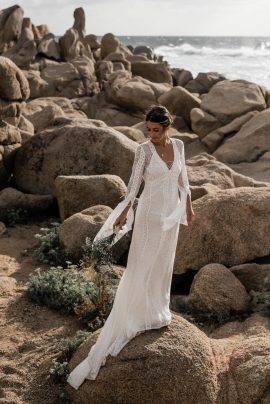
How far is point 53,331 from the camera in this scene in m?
8.52

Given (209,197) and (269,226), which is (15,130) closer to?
(209,197)

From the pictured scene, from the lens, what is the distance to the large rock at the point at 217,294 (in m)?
9.13

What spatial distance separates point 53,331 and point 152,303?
205cm

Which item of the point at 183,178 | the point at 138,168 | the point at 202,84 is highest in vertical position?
the point at 138,168

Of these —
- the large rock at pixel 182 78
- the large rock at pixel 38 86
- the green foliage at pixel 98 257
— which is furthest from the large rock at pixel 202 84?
the green foliage at pixel 98 257

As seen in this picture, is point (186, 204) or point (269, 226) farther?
point (269, 226)

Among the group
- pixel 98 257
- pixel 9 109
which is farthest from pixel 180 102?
pixel 98 257

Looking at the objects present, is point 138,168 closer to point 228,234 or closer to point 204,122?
point 228,234

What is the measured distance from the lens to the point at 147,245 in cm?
692

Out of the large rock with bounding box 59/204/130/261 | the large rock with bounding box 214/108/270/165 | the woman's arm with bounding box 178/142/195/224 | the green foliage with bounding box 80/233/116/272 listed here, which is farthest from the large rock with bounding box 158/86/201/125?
the woman's arm with bounding box 178/142/195/224

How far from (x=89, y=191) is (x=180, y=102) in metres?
14.7

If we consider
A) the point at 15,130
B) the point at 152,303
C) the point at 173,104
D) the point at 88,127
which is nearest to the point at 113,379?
the point at 152,303

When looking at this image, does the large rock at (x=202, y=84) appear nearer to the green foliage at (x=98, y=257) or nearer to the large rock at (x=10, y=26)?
the large rock at (x=10, y=26)

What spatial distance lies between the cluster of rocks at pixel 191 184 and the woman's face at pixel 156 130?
2.23 metres
